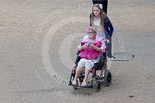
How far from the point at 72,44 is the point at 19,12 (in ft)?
18.0

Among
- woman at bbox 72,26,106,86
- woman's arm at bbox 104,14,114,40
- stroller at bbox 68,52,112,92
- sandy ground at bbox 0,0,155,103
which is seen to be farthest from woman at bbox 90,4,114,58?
sandy ground at bbox 0,0,155,103

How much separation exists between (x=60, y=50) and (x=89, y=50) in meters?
3.08

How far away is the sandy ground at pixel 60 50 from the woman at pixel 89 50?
1.44 feet

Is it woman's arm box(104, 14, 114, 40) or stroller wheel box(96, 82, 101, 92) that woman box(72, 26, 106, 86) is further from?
woman's arm box(104, 14, 114, 40)

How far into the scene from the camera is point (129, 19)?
15.5 meters

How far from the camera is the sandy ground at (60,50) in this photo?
792cm

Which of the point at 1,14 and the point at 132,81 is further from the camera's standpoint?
the point at 1,14

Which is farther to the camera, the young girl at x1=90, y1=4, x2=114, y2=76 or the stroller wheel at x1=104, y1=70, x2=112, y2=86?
the young girl at x1=90, y1=4, x2=114, y2=76

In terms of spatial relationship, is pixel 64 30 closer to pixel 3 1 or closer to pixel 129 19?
pixel 129 19

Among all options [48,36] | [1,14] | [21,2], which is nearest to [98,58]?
[48,36]

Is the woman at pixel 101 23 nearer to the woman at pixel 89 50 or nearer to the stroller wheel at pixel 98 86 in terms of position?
the woman at pixel 89 50

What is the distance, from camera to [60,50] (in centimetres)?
1116

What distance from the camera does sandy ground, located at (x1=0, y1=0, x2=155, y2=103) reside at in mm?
7922

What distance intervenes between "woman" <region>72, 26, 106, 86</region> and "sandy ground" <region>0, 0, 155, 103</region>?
44 cm
